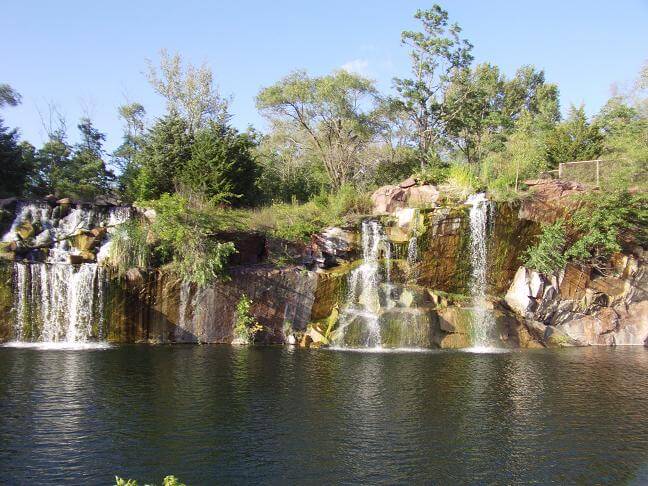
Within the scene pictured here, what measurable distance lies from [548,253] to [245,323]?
12949mm

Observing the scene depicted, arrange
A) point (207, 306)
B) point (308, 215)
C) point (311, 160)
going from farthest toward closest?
point (311, 160) → point (308, 215) → point (207, 306)

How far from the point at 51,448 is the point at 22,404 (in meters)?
2.84

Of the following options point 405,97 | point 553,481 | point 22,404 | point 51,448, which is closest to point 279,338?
point 22,404

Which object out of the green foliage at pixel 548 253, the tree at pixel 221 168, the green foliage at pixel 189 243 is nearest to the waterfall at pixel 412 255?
the green foliage at pixel 548 253

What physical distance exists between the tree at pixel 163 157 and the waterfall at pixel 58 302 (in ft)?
24.4

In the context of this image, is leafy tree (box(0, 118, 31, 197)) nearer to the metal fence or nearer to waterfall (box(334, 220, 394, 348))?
waterfall (box(334, 220, 394, 348))

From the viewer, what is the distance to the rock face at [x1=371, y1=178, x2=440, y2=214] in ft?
85.5

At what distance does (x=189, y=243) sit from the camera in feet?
69.0

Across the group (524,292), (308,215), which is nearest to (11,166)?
(308,215)

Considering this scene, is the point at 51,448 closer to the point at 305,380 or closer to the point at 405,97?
the point at 305,380

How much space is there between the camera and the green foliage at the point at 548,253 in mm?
22938

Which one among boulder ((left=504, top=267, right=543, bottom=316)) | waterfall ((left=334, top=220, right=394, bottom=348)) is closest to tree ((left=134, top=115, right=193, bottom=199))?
waterfall ((left=334, top=220, right=394, bottom=348))

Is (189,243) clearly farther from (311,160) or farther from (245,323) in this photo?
(311,160)

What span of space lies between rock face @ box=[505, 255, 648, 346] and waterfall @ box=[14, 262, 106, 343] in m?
16.5
